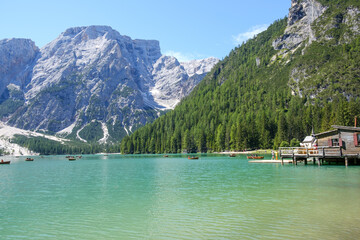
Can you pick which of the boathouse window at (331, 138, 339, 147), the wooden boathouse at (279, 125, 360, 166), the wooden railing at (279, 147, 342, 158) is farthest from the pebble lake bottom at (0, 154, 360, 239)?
the boathouse window at (331, 138, 339, 147)

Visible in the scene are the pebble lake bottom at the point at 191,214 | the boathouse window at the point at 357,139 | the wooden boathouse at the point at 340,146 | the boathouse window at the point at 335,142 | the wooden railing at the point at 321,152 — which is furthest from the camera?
the boathouse window at the point at 335,142

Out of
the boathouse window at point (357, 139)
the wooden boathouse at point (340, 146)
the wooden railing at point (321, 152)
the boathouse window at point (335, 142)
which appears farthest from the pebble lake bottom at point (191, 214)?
the boathouse window at point (335, 142)

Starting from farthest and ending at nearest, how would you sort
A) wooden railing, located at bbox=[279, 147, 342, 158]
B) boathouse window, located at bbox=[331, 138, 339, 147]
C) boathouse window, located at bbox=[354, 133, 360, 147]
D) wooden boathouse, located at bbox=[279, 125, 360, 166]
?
boathouse window, located at bbox=[331, 138, 339, 147] < wooden railing, located at bbox=[279, 147, 342, 158] < wooden boathouse, located at bbox=[279, 125, 360, 166] < boathouse window, located at bbox=[354, 133, 360, 147]

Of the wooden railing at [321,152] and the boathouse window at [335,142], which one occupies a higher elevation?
the boathouse window at [335,142]

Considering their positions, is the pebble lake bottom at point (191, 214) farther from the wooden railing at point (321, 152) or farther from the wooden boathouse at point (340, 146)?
the wooden railing at point (321, 152)

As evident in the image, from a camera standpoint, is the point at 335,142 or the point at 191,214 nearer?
the point at 191,214

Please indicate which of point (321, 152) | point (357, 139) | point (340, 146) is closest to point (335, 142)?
point (340, 146)

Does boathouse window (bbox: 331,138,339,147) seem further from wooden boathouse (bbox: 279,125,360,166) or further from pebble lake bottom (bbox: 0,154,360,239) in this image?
pebble lake bottom (bbox: 0,154,360,239)

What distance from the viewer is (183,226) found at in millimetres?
18531

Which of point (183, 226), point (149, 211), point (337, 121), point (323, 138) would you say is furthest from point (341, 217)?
point (337, 121)

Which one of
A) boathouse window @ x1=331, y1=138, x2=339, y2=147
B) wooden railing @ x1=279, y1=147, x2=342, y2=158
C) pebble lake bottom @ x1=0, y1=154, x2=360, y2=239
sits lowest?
pebble lake bottom @ x1=0, y1=154, x2=360, y2=239

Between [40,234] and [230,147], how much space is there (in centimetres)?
15894

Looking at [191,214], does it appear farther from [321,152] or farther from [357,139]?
[321,152]

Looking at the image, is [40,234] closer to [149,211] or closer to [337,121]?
[149,211]
